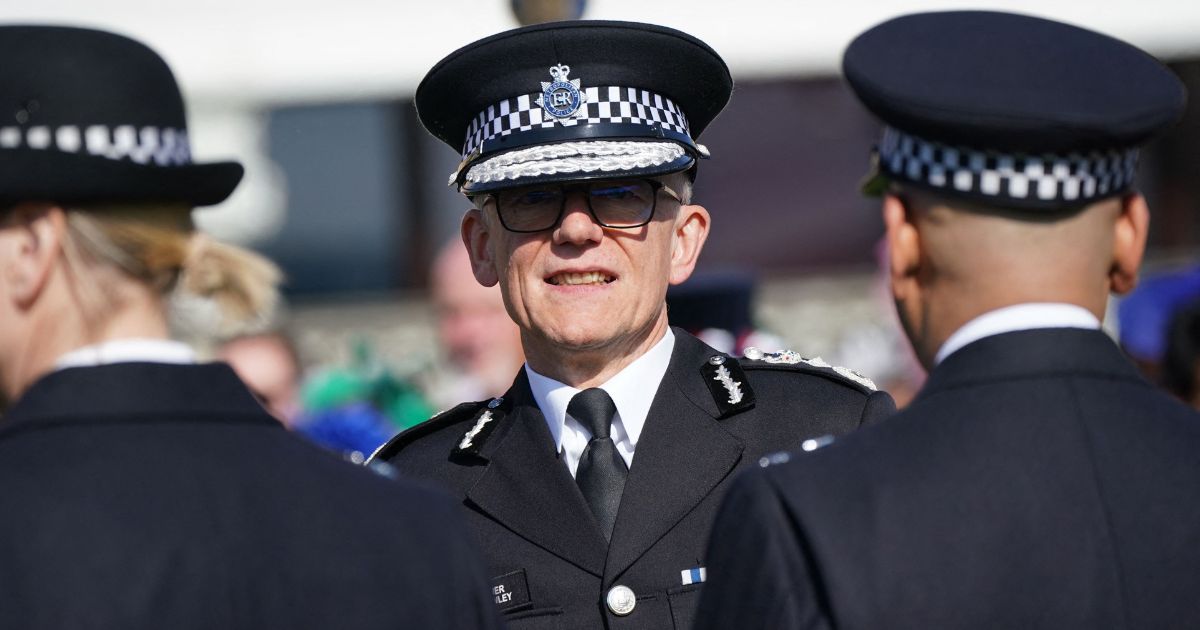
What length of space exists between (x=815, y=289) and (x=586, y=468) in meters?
6.88

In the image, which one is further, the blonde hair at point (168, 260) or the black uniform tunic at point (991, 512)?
the blonde hair at point (168, 260)

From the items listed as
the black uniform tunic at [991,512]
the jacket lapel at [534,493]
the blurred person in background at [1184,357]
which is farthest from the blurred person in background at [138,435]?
the blurred person in background at [1184,357]

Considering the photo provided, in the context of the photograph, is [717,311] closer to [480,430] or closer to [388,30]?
[480,430]

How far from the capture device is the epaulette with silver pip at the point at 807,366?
3.55m

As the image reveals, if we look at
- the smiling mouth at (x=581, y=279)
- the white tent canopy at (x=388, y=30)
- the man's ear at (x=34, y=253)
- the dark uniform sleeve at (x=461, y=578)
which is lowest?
the white tent canopy at (x=388, y=30)

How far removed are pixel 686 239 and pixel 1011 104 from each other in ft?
4.91

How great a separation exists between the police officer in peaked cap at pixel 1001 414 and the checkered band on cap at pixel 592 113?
1.12 meters

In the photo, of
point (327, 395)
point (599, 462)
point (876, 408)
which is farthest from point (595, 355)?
point (327, 395)

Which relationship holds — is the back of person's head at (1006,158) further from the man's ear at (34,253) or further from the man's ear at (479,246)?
the man's ear at (479,246)

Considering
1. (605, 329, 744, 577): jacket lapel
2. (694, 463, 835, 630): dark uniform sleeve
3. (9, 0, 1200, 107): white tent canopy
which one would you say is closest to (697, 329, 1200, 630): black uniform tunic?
(694, 463, 835, 630): dark uniform sleeve

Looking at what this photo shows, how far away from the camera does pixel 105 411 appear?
2.32m

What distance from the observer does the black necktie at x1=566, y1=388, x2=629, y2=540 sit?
339 centimetres

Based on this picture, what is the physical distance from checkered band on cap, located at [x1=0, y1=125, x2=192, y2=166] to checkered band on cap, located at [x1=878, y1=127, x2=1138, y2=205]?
1090 mm

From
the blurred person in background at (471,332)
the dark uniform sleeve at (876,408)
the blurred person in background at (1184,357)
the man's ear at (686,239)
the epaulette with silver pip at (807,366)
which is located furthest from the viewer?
the blurred person in background at (471,332)
